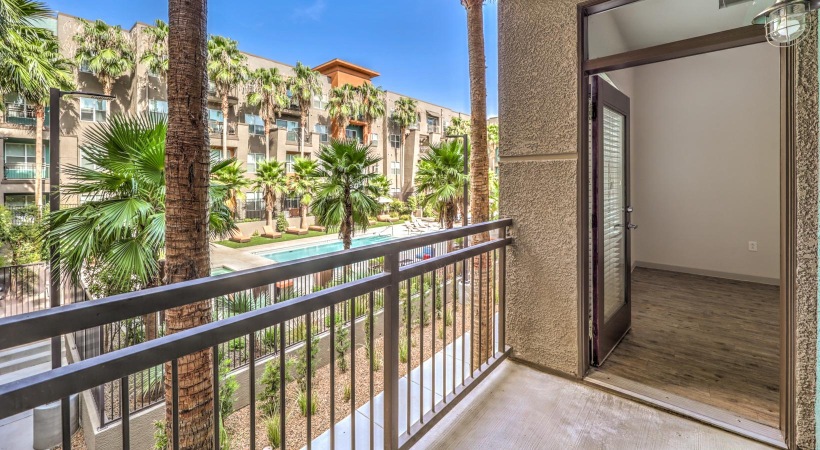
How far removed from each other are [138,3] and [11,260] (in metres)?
12.9

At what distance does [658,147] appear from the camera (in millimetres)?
5398

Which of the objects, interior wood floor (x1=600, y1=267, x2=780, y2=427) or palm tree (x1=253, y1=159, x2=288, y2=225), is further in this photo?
palm tree (x1=253, y1=159, x2=288, y2=225)

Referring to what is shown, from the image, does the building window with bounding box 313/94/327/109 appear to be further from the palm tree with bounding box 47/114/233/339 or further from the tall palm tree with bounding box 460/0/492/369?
the palm tree with bounding box 47/114/233/339

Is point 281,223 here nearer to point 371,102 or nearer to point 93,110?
point 93,110

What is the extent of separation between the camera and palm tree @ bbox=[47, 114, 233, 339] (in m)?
3.78

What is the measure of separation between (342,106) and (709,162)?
20510 millimetres

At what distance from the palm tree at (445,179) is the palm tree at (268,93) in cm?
1335

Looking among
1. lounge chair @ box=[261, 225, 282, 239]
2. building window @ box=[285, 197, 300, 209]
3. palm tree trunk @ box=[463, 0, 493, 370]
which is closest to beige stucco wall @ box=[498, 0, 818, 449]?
palm tree trunk @ box=[463, 0, 493, 370]

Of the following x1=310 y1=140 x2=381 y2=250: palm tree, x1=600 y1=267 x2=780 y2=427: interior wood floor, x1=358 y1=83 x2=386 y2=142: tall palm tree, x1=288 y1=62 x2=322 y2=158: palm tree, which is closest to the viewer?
x1=600 y1=267 x2=780 y2=427: interior wood floor

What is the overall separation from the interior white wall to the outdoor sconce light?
2812 mm

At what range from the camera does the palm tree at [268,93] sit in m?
20.2

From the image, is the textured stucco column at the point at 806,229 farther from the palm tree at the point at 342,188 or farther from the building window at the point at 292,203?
the building window at the point at 292,203

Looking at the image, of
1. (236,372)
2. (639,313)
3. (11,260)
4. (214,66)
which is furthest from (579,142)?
(214,66)

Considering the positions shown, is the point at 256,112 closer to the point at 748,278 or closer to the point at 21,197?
the point at 21,197
